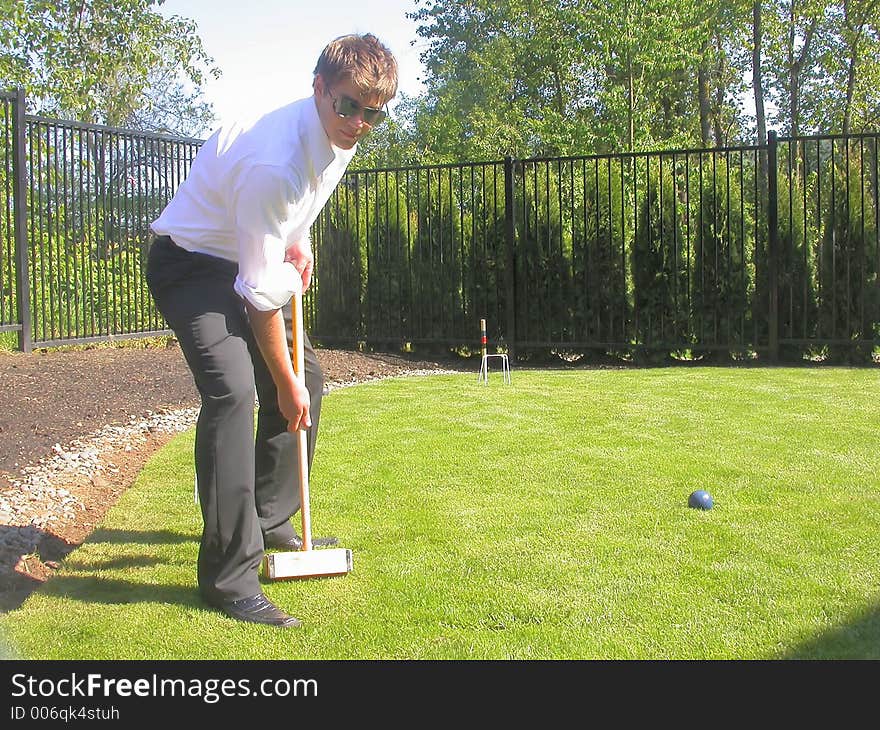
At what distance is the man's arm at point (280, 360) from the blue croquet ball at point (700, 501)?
78.4 inches

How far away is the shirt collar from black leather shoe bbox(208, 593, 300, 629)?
1.50 meters

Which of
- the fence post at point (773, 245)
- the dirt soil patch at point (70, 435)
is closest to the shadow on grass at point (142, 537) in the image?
the dirt soil patch at point (70, 435)

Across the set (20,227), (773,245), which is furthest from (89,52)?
(773,245)

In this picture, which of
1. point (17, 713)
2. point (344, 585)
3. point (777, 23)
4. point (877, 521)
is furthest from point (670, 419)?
point (777, 23)

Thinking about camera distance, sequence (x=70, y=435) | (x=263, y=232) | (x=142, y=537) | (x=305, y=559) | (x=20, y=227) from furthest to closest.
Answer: (x=20, y=227)
(x=70, y=435)
(x=142, y=537)
(x=305, y=559)
(x=263, y=232)

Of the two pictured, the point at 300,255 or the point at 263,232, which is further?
the point at 300,255

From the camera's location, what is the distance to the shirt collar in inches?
123

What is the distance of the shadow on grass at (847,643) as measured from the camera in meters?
2.81

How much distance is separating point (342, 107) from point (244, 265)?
2.00ft

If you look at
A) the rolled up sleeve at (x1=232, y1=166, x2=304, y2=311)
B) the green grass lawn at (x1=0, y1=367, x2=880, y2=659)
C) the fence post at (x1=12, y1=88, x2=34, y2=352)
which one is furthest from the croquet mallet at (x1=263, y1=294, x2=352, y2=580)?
the fence post at (x1=12, y1=88, x2=34, y2=352)

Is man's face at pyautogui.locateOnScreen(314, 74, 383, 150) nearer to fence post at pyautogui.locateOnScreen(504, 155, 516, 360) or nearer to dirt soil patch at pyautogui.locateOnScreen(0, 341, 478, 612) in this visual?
dirt soil patch at pyautogui.locateOnScreen(0, 341, 478, 612)

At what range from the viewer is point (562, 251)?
11.6 m

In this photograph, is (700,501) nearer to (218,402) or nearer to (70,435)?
(218,402)

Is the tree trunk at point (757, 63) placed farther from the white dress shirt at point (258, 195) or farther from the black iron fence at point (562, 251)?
the white dress shirt at point (258, 195)
